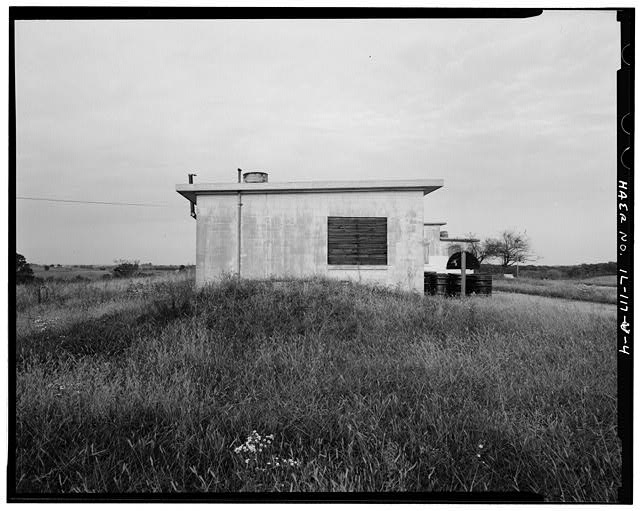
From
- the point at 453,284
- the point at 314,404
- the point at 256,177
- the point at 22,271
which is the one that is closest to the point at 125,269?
the point at 22,271

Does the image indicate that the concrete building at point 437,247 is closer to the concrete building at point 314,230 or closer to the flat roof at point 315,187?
the concrete building at point 314,230

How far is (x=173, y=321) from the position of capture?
4918 millimetres

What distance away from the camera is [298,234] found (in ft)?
26.8

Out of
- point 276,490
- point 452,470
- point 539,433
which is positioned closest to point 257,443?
point 276,490

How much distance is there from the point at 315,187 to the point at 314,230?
83 cm

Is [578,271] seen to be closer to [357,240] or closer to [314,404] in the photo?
[314,404]

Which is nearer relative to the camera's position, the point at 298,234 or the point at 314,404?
the point at 314,404

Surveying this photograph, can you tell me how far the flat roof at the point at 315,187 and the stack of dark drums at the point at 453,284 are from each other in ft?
9.85

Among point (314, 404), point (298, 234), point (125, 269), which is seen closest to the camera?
point (314, 404)

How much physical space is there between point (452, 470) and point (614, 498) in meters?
0.90

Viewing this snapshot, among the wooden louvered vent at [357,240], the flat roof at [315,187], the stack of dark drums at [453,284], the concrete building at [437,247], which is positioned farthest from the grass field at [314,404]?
the concrete building at [437,247]

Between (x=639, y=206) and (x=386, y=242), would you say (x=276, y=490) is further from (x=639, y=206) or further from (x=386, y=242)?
(x=386, y=242)

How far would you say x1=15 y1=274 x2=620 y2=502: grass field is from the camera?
2395 millimetres

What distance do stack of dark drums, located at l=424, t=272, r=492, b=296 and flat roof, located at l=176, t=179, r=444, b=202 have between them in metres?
3.00
